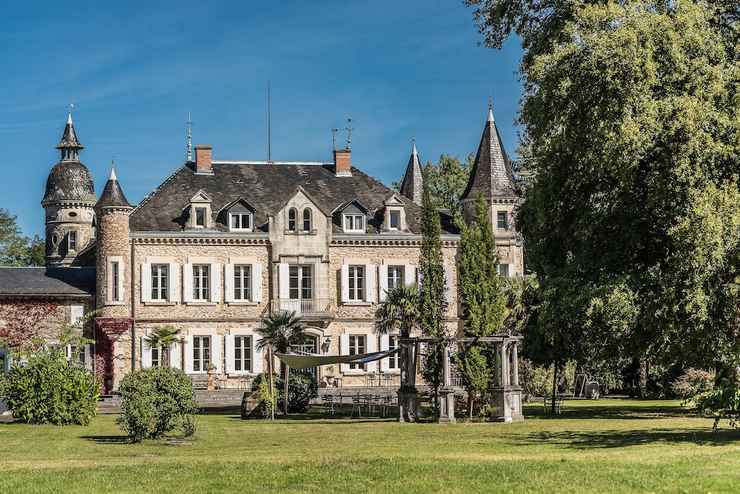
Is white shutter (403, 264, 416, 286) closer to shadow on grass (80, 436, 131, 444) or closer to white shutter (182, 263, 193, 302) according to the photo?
white shutter (182, 263, 193, 302)

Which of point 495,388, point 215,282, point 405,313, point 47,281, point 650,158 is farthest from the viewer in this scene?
point 215,282

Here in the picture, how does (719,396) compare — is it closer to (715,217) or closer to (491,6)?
(715,217)

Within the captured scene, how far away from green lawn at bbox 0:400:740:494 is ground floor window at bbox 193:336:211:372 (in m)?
20.7

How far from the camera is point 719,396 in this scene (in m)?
20.9

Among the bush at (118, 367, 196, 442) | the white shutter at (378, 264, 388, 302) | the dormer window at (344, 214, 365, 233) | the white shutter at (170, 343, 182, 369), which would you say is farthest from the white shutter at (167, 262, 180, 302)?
the bush at (118, 367, 196, 442)

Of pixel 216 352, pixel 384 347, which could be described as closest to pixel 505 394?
pixel 384 347

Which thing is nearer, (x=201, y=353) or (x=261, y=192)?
(x=201, y=353)

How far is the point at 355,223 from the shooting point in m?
50.5

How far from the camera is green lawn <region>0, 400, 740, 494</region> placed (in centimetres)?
1476

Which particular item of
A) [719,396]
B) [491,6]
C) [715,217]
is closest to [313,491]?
[719,396]

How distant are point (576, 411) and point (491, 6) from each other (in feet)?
38.3

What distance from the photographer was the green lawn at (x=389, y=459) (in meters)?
14.8

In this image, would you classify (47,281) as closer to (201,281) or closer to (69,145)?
(201,281)

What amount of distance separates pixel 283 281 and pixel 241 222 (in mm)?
3014
